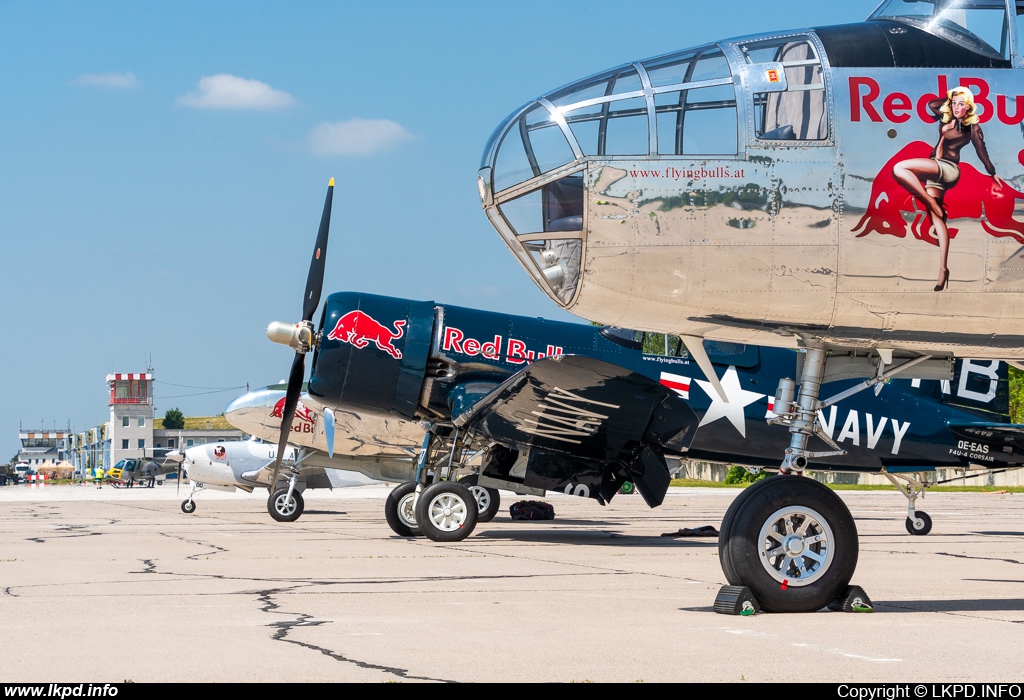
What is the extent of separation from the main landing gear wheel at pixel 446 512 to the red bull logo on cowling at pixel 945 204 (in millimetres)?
9549

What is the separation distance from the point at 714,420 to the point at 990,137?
33.4 ft

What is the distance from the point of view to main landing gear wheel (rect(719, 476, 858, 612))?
6711 mm

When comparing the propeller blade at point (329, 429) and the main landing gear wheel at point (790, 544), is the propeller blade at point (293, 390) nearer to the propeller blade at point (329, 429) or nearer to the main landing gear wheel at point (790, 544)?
the propeller blade at point (329, 429)

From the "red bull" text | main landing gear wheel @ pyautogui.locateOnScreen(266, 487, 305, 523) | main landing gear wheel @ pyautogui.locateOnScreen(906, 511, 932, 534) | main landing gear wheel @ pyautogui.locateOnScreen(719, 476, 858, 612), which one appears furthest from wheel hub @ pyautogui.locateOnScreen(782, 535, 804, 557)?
main landing gear wheel @ pyautogui.locateOnScreen(266, 487, 305, 523)

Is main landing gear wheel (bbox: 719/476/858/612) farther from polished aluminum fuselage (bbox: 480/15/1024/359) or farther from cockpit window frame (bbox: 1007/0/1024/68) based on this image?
cockpit window frame (bbox: 1007/0/1024/68)

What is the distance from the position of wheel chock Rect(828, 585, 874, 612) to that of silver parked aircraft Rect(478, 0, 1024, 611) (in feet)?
0.31

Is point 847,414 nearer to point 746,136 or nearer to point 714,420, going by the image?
point 714,420

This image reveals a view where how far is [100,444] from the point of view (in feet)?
598

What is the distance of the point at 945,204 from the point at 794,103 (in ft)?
3.81

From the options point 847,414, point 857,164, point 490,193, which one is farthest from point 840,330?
point 847,414

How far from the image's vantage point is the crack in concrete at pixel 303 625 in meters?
4.79

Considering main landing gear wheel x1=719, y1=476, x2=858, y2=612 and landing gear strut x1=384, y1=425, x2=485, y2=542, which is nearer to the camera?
main landing gear wheel x1=719, y1=476, x2=858, y2=612

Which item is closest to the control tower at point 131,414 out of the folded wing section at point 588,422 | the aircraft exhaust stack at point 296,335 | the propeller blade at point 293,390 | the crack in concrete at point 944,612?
the propeller blade at point 293,390

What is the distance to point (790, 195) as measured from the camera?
6.53 meters
